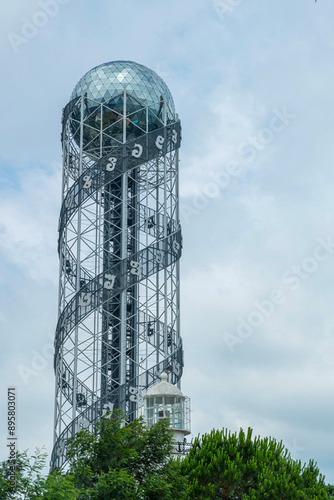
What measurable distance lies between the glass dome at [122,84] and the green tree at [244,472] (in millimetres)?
25684

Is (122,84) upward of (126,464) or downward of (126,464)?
upward

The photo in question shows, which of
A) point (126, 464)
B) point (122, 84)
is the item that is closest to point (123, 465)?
point (126, 464)

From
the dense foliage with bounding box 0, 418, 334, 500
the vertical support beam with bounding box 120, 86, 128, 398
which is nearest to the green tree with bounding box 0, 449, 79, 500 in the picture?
the dense foliage with bounding box 0, 418, 334, 500

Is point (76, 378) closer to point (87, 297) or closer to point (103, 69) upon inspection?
point (87, 297)

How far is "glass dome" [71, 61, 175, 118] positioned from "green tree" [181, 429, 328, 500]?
2568 centimetres

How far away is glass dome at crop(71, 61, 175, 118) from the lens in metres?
50.9

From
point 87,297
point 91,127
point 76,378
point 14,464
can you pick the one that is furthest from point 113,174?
point 14,464

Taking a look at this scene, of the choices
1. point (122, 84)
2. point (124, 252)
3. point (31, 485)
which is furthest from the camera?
point (122, 84)

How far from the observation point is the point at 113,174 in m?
48.6

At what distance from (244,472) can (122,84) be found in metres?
28.3

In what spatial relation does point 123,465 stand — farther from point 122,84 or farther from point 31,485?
point 122,84

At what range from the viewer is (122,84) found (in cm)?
5103

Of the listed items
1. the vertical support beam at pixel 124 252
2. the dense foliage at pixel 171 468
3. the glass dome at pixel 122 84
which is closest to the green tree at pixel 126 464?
the dense foliage at pixel 171 468

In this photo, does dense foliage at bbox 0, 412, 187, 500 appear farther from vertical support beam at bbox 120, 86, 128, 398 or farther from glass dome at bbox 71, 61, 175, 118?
glass dome at bbox 71, 61, 175, 118
